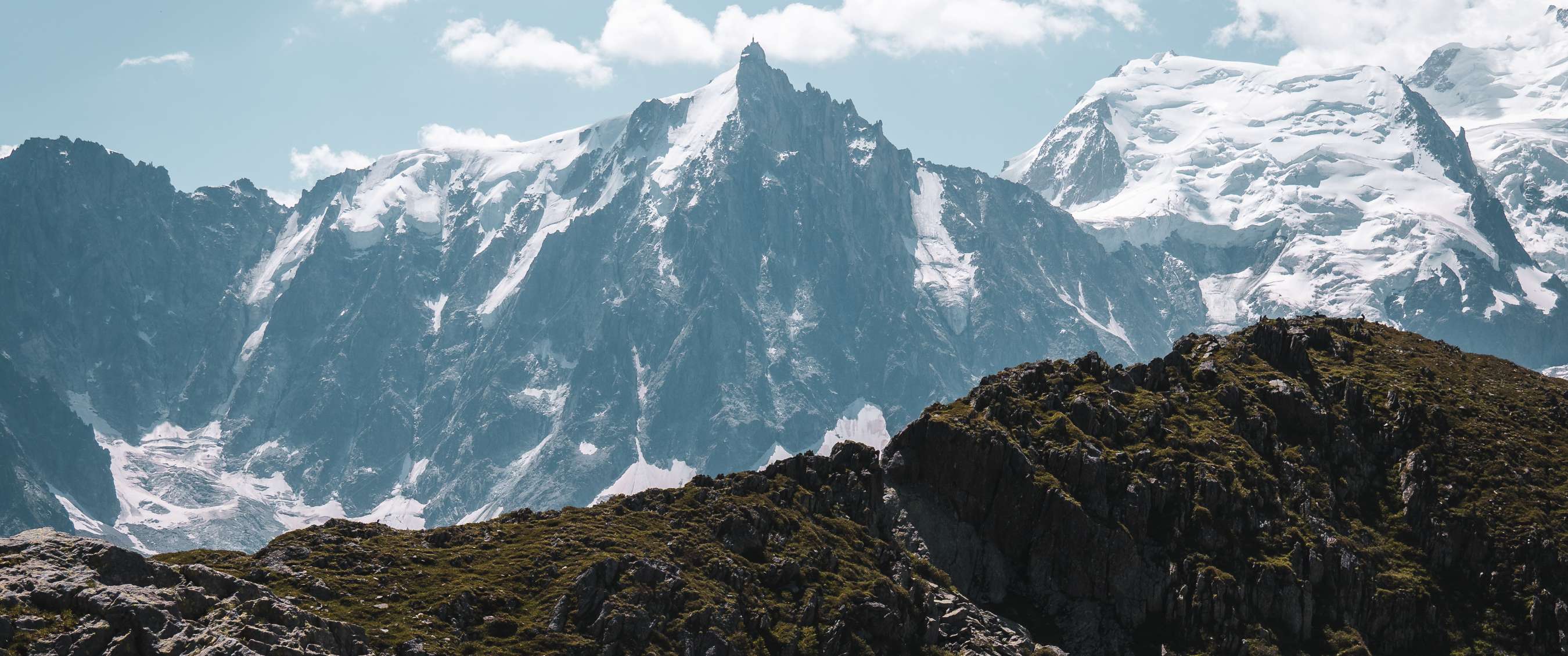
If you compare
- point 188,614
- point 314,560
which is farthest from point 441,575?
point 188,614

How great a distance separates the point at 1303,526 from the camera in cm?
14562

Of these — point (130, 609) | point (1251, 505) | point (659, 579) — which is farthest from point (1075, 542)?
point (130, 609)

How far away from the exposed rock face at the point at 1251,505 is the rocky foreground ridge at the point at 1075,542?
27 centimetres

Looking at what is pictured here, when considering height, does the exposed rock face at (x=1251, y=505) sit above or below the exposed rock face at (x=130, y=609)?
above

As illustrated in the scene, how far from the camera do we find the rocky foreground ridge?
4532 inches

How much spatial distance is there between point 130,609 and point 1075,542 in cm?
8771

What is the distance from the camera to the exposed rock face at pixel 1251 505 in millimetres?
137875

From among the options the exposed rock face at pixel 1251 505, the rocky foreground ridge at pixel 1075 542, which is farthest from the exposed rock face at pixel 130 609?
the exposed rock face at pixel 1251 505

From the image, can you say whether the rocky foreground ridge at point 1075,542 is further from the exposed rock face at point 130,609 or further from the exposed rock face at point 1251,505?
the exposed rock face at point 130,609

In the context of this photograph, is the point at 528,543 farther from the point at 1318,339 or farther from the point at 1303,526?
the point at 1318,339

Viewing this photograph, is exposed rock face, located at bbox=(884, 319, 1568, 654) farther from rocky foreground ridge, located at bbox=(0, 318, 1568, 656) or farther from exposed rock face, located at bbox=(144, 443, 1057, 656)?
exposed rock face, located at bbox=(144, 443, 1057, 656)

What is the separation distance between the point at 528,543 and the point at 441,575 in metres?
11.2

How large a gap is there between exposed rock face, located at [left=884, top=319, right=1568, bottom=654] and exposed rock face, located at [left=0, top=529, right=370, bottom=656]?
72.3m

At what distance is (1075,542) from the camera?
14488 centimetres
